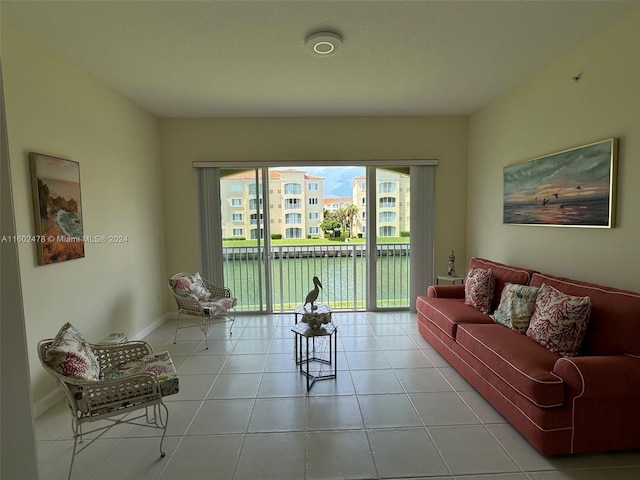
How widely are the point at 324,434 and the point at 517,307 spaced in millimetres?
1853

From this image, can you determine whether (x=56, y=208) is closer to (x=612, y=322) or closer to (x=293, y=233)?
(x=293, y=233)

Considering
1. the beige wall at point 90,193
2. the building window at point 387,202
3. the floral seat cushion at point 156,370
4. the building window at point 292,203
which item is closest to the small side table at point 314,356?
the floral seat cushion at point 156,370

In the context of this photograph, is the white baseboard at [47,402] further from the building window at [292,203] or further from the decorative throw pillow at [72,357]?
the building window at [292,203]

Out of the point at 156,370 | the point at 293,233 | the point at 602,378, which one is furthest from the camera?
the point at 293,233

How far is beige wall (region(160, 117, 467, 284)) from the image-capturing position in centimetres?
440

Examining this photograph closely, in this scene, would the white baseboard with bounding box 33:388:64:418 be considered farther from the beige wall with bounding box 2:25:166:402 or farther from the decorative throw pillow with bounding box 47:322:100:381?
the decorative throw pillow with bounding box 47:322:100:381

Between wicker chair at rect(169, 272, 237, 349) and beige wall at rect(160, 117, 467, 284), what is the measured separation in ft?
2.10

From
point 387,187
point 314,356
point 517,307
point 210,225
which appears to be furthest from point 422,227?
point 210,225

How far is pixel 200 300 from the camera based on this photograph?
389 centimetres

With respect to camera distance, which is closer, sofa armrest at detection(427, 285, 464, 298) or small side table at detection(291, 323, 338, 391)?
A: small side table at detection(291, 323, 338, 391)

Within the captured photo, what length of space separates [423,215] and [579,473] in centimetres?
325

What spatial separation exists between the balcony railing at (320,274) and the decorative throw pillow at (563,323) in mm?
2407

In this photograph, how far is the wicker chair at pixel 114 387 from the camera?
1772 mm

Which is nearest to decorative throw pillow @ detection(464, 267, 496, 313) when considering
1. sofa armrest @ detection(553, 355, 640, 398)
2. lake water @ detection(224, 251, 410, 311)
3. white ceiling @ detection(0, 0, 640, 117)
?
sofa armrest @ detection(553, 355, 640, 398)
